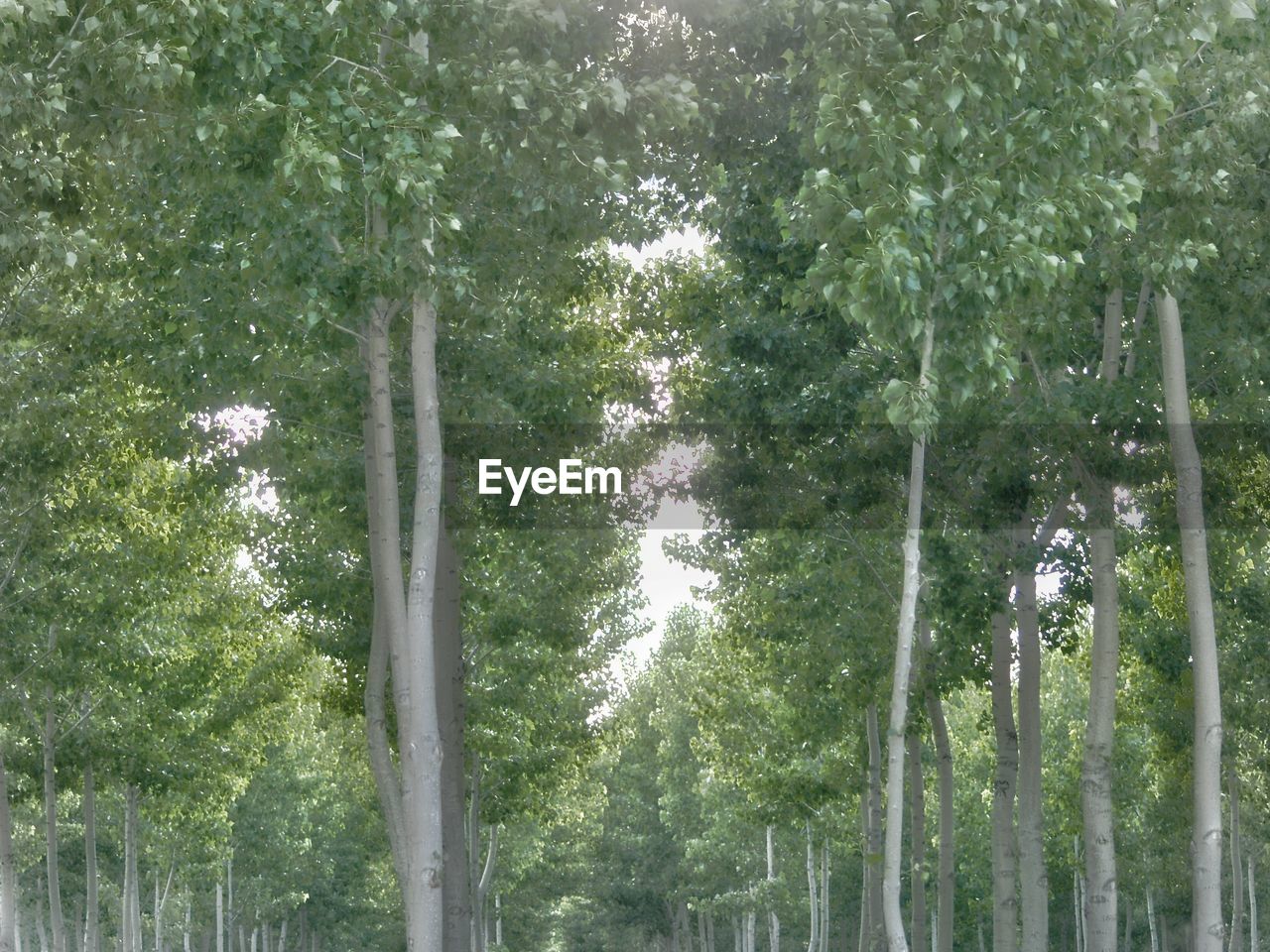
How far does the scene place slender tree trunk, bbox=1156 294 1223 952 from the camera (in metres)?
13.2

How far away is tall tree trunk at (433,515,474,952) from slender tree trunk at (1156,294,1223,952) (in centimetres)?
780

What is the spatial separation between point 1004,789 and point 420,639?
995cm

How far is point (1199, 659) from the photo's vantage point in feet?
44.8

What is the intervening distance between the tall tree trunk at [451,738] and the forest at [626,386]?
0.12 m

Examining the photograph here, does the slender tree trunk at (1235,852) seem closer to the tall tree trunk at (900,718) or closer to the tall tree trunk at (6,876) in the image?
the tall tree trunk at (900,718)

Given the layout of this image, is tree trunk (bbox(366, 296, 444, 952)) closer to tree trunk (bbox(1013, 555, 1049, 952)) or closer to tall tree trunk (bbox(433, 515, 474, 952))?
tall tree trunk (bbox(433, 515, 474, 952))

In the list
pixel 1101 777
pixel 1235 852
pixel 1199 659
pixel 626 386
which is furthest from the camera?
pixel 1235 852

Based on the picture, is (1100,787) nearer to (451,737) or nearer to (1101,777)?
(1101,777)

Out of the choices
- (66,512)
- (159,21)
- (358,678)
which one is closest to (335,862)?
(358,678)

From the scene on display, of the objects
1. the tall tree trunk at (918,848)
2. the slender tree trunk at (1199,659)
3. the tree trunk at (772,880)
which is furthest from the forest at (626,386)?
the tree trunk at (772,880)

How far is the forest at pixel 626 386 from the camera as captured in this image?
10.8 m

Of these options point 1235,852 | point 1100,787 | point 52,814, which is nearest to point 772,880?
point 1235,852

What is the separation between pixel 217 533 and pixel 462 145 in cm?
1215

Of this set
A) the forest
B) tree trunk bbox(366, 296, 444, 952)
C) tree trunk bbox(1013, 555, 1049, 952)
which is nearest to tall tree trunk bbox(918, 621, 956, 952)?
the forest
